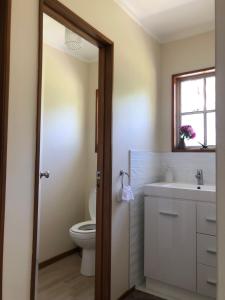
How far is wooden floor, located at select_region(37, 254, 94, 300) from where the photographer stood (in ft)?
6.89

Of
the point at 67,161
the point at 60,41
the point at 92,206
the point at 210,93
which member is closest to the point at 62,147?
the point at 67,161

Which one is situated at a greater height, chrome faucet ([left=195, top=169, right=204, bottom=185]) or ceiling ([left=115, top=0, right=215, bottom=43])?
ceiling ([left=115, top=0, right=215, bottom=43])

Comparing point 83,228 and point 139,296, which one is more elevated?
point 83,228

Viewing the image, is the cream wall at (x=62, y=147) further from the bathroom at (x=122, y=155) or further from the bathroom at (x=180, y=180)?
the bathroom at (x=180, y=180)

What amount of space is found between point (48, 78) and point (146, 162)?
4.55 feet

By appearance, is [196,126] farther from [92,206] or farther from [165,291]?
[165,291]

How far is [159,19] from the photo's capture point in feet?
7.73

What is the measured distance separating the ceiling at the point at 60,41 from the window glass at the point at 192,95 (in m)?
1.12

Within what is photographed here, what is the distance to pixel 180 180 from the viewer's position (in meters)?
2.63

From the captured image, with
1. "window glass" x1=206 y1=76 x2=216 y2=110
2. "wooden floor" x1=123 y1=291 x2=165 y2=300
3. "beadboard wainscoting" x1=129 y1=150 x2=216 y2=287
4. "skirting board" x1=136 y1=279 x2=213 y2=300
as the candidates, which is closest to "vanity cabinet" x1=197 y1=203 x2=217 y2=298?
"skirting board" x1=136 y1=279 x2=213 y2=300

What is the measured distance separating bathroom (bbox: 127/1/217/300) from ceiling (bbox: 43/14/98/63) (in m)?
0.82

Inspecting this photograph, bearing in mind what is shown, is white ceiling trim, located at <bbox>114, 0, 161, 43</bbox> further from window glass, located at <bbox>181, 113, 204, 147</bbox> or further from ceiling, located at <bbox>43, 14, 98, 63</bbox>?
window glass, located at <bbox>181, 113, 204, 147</bbox>

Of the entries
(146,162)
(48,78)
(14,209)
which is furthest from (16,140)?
(48,78)

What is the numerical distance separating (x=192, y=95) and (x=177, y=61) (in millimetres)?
399
